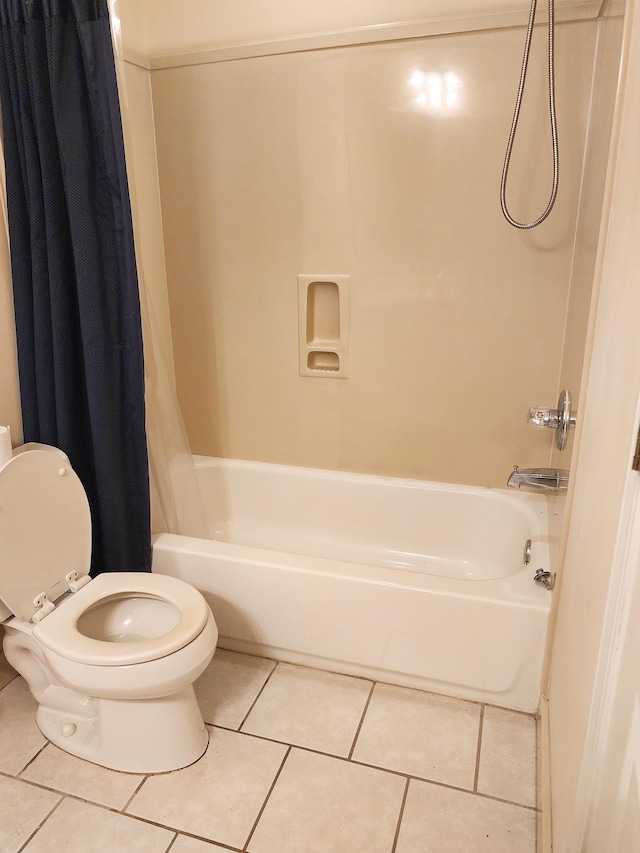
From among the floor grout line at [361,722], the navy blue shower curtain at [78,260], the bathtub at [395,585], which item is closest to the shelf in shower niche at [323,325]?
the bathtub at [395,585]

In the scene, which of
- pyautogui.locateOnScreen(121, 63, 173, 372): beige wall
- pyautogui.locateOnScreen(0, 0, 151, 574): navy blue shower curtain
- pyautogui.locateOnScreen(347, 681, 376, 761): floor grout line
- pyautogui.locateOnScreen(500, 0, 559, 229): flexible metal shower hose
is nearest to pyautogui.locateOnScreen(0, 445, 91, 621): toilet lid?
pyautogui.locateOnScreen(0, 0, 151, 574): navy blue shower curtain

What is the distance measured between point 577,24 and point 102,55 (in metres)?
1.41

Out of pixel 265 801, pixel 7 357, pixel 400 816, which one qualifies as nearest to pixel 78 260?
pixel 7 357

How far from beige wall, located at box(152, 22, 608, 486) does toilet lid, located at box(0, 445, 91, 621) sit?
3.22 ft

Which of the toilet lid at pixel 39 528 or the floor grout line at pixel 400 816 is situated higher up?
the toilet lid at pixel 39 528

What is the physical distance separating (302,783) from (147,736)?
424mm

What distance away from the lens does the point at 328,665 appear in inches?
76.2

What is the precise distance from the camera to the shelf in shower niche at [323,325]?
235 cm

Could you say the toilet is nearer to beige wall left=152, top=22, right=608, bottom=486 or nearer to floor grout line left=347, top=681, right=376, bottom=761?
floor grout line left=347, top=681, right=376, bottom=761

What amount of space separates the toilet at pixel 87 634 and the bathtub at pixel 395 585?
25 centimetres

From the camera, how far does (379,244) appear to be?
7.34ft

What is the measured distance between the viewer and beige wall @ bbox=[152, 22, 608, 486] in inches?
79.8

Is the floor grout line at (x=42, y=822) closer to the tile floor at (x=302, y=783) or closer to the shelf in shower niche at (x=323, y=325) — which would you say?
the tile floor at (x=302, y=783)

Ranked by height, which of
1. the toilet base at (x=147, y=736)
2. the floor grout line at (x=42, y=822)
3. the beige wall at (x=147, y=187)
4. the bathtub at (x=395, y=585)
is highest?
the beige wall at (x=147, y=187)
